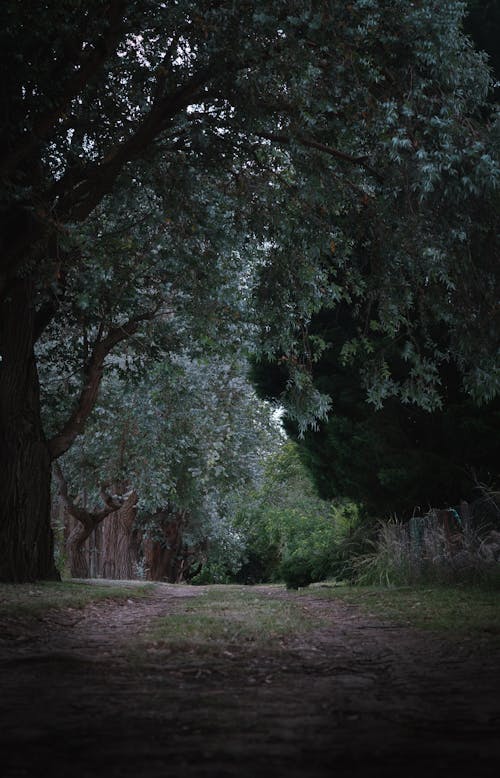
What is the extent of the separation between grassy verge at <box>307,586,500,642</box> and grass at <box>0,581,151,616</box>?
295 centimetres

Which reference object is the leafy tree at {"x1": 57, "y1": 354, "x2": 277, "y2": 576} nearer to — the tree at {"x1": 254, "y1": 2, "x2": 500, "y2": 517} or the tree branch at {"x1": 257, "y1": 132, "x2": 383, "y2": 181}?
the tree at {"x1": 254, "y1": 2, "x2": 500, "y2": 517}

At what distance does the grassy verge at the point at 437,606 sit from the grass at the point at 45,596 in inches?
116

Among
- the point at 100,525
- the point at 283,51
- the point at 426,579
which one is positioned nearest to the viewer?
the point at 283,51

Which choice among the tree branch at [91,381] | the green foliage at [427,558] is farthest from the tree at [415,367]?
the tree branch at [91,381]

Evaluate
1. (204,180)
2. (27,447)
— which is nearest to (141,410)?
(27,447)

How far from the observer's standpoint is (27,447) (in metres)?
11.6

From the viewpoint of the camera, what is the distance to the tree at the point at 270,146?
7.32 meters

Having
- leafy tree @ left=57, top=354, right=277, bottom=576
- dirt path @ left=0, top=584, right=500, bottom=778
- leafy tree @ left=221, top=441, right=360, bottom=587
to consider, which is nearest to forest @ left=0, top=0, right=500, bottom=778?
dirt path @ left=0, top=584, right=500, bottom=778

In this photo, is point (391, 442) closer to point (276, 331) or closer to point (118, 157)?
point (276, 331)

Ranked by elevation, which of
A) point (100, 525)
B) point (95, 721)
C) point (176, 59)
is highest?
point (176, 59)

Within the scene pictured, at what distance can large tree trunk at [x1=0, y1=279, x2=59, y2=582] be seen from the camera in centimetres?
1110

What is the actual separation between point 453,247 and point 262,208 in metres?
2.83

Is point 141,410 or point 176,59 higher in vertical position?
point 176,59

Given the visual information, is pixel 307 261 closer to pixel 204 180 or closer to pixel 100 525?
pixel 204 180
